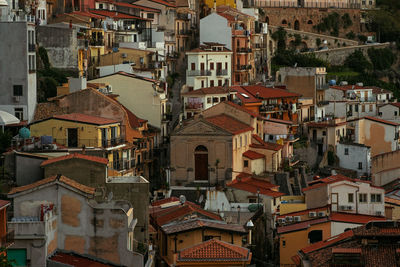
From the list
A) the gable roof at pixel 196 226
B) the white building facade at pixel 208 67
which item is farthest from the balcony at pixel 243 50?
the gable roof at pixel 196 226

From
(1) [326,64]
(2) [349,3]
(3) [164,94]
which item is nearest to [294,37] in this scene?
(1) [326,64]

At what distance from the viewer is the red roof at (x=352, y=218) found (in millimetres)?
49125

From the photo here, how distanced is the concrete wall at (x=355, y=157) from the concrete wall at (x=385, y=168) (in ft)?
13.5

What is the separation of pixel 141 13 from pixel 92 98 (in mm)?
25440

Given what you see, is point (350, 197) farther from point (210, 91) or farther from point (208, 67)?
point (208, 67)

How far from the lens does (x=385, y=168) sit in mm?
67312

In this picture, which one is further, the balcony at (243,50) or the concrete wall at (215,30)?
the balcony at (243,50)

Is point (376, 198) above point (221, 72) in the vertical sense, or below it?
below

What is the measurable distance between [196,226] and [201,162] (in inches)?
652

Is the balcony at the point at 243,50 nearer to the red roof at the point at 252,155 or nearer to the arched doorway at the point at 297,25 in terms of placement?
the red roof at the point at 252,155

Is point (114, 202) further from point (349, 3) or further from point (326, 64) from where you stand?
point (349, 3)

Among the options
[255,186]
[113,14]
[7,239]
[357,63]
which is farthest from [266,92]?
[7,239]

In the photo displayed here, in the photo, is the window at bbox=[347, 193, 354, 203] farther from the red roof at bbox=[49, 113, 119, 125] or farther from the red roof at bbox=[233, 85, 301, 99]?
the red roof at bbox=[233, 85, 301, 99]

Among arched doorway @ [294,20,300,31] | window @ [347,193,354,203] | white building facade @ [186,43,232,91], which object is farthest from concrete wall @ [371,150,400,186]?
arched doorway @ [294,20,300,31]
